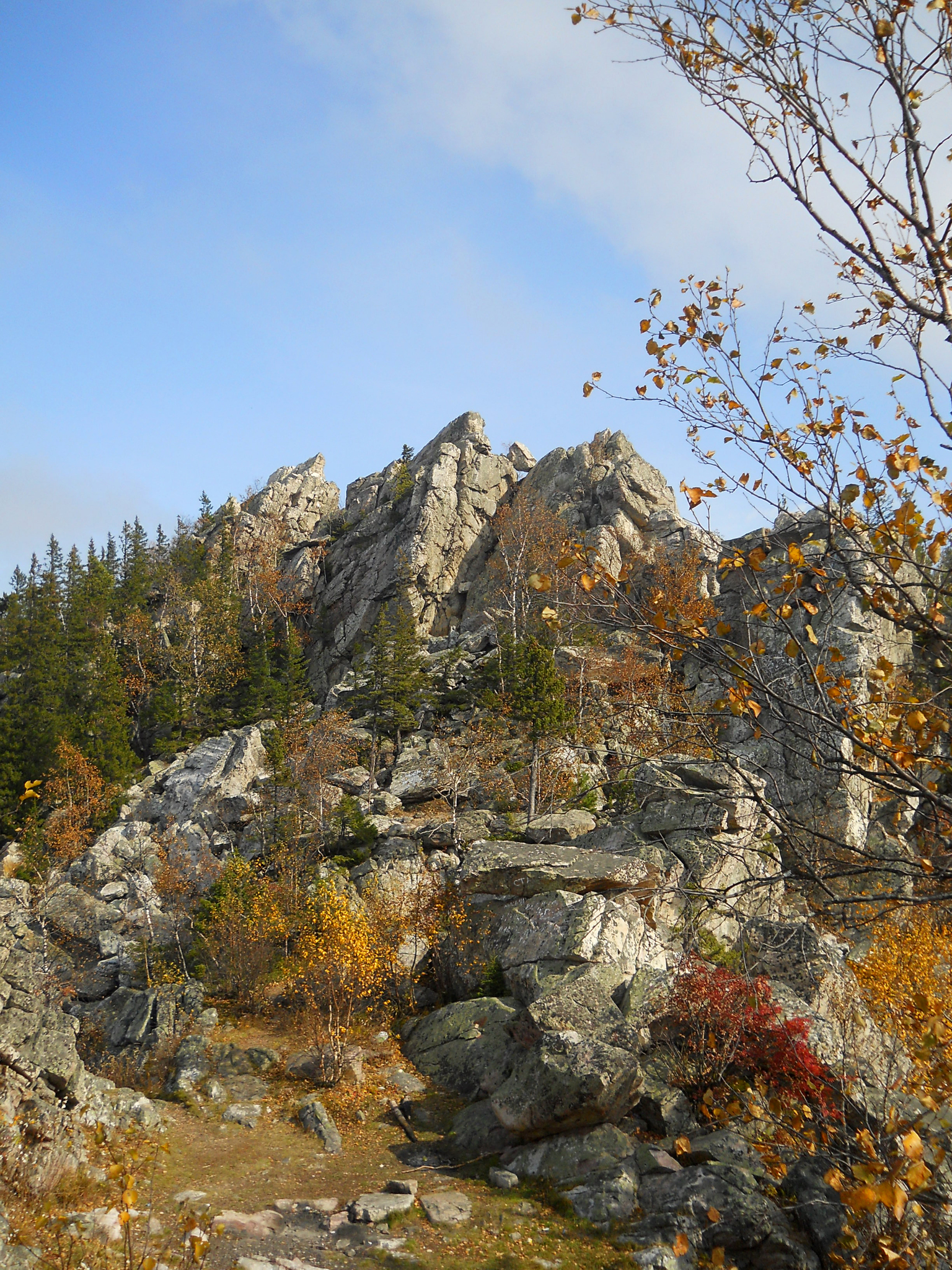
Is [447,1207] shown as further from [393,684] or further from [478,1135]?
[393,684]

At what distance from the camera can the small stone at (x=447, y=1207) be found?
949 centimetres

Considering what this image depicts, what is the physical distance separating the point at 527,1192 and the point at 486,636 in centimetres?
3686

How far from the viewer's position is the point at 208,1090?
543 inches

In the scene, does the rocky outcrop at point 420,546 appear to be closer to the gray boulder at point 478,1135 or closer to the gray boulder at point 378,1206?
the gray boulder at point 478,1135

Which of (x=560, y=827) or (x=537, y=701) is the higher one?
(x=537, y=701)

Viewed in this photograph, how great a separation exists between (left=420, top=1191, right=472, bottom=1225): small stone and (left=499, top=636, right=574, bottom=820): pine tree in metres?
16.7

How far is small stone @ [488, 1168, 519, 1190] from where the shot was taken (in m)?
10.4

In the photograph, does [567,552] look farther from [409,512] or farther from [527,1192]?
[409,512]

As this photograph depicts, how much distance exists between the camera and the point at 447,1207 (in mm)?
9750

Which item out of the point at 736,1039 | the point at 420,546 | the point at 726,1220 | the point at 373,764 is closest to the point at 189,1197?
the point at 726,1220

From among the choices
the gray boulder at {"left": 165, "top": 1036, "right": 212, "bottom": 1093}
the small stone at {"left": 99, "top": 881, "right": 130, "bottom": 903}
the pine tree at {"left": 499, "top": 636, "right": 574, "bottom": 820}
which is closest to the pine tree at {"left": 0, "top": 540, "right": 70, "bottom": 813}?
the small stone at {"left": 99, "top": 881, "right": 130, "bottom": 903}

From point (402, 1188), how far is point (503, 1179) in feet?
4.85

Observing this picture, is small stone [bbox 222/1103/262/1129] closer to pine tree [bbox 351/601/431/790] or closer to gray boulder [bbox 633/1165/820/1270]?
gray boulder [bbox 633/1165/820/1270]

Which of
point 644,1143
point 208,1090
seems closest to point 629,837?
point 644,1143
